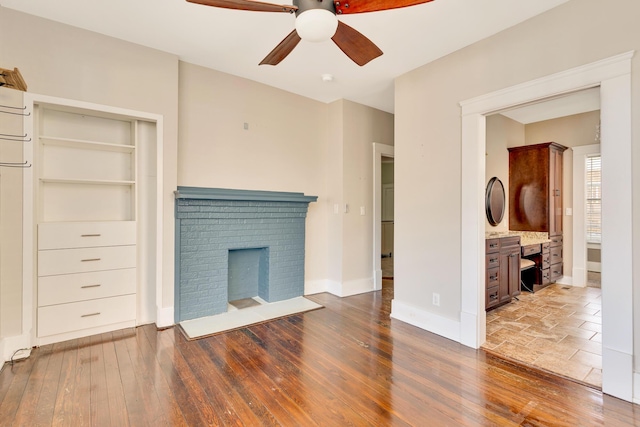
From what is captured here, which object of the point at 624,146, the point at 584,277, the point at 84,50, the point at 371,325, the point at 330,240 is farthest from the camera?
the point at 584,277

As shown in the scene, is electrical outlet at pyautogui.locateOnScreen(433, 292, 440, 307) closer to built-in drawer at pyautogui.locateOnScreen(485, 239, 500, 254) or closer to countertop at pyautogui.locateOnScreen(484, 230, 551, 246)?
built-in drawer at pyautogui.locateOnScreen(485, 239, 500, 254)

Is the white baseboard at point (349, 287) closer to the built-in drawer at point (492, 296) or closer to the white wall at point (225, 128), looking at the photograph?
the white wall at point (225, 128)

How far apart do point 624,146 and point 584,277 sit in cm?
381

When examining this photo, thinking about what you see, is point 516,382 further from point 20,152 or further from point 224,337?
point 20,152

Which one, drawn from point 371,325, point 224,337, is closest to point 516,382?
point 371,325

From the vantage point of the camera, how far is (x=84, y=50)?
2.66m

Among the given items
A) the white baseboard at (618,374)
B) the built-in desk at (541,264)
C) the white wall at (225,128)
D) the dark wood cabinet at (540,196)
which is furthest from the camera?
the dark wood cabinet at (540,196)

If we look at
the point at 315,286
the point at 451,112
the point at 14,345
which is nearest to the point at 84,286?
the point at 14,345

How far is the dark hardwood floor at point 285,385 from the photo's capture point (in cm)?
174

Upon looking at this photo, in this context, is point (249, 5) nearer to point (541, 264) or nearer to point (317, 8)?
point (317, 8)

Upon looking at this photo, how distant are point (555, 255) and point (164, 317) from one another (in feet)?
18.3

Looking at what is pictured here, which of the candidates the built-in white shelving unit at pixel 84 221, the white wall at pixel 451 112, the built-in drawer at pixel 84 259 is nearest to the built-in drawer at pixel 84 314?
the built-in white shelving unit at pixel 84 221

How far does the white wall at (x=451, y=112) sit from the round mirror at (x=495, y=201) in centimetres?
179

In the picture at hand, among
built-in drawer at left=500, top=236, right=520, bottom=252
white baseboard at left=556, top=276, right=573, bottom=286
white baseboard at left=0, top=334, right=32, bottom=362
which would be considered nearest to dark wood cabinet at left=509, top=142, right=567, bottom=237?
white baseboard at left=556, top=276, right=573, bottom=286
